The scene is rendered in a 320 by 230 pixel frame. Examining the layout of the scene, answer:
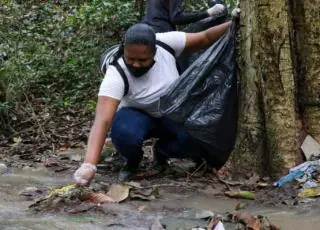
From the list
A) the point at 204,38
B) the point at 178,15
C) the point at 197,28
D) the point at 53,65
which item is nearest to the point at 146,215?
the point at 204,38

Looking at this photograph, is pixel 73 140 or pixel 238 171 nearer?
pixel 238 171

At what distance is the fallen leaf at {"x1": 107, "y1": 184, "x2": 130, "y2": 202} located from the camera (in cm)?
324

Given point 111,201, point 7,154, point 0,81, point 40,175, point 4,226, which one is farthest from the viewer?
point 0,81

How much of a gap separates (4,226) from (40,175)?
159 centimetres

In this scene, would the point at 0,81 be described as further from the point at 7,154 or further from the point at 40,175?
the point at 40,175

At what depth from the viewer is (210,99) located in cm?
365

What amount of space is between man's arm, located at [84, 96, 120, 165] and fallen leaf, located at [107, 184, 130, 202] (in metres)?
0.17

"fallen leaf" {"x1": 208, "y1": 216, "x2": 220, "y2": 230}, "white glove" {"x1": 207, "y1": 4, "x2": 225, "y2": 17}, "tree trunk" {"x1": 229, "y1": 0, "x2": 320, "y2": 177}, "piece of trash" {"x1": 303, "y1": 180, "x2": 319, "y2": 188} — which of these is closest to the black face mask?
"tree trunk" {"x1": 229, "y1": 0, "x2": 320, "y2": 177}

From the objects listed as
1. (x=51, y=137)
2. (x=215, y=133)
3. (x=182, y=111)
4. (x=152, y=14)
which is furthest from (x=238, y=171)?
(x=51, y=137)

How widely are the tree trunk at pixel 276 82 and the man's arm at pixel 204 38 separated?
0.92 feet

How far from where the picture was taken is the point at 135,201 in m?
3.26

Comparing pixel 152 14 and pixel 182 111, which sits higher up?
pixel 152 14

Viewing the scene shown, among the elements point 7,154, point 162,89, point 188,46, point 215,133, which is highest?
point 188,46

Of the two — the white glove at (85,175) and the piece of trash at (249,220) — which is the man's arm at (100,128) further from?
the piece of trash at (249,220)
